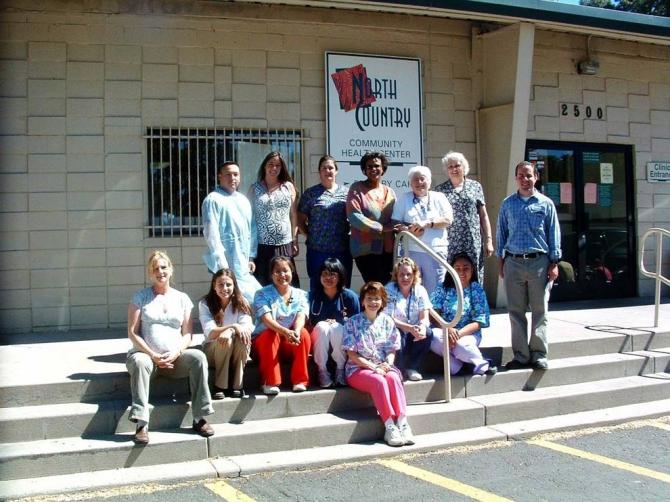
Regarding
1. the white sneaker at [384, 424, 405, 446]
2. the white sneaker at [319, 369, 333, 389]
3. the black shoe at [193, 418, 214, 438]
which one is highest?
the white sneaker at [319, 369, 333, 389]

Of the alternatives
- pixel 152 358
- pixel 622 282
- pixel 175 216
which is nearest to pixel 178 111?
pixel 175 216

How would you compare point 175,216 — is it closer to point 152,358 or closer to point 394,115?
point 394,115

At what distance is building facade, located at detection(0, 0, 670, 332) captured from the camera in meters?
8.62

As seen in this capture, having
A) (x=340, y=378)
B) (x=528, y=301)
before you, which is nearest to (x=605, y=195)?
(x=528, y=301)

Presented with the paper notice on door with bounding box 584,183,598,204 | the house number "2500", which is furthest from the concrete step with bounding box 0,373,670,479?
the house number "2500"

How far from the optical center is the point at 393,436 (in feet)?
19.2

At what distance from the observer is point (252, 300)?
645cm

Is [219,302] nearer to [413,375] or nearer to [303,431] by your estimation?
[303,431]

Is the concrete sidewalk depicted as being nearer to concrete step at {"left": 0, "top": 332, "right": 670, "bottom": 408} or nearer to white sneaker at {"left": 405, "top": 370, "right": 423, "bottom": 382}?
concrete step at {"left": 0, "top": 332, "right": 670, "bottom": 408}

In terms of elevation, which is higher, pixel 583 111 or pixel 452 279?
pixel 583 111

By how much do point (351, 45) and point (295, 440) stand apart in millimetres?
5642

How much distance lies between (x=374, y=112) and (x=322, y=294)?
3910 mm

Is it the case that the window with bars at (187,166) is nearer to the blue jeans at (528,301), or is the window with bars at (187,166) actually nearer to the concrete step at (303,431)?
the blue jeans at (528,301)

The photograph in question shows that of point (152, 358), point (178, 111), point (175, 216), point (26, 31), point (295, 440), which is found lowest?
point (295, 440)
